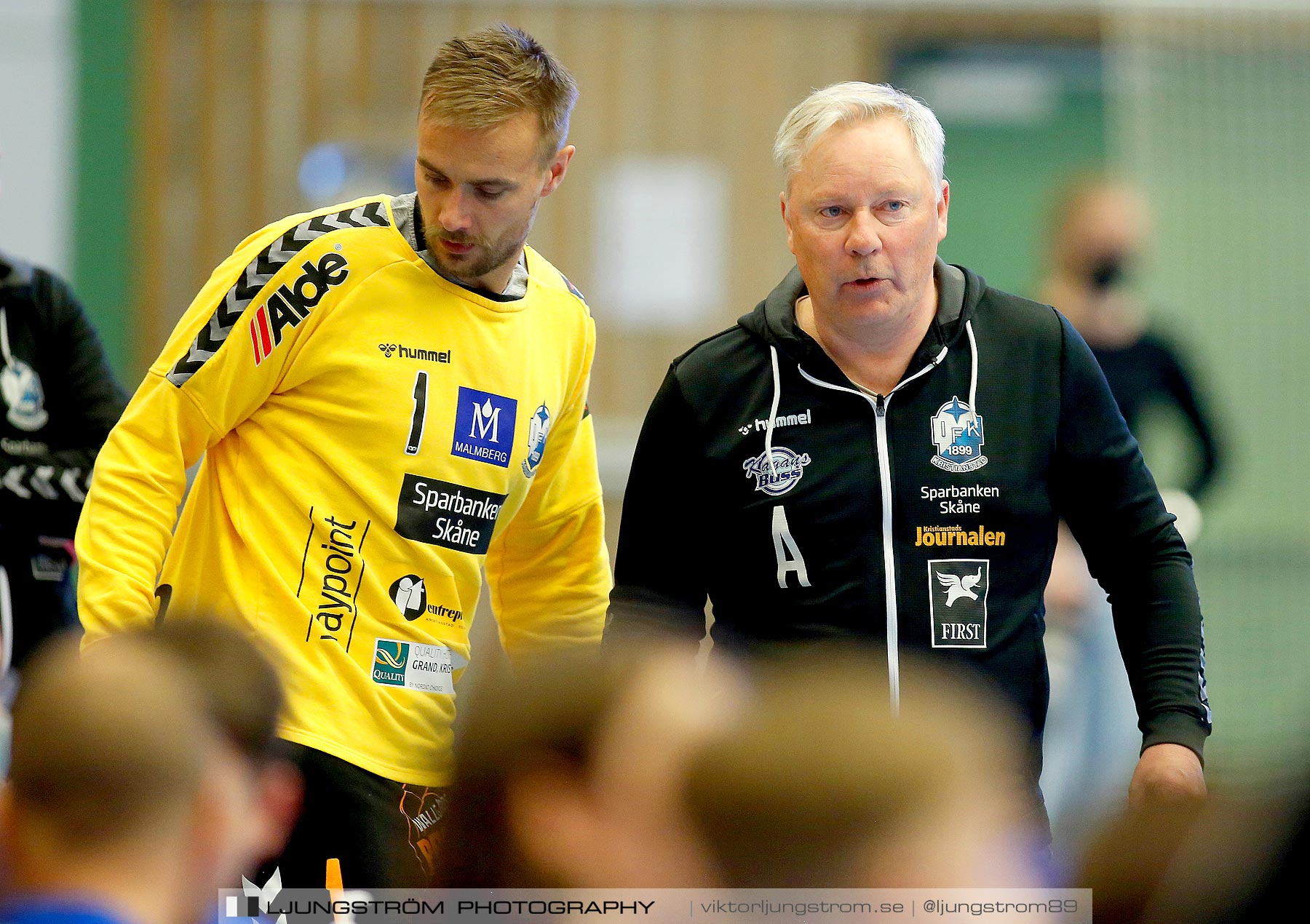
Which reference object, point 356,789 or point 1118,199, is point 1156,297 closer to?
point 1118,199

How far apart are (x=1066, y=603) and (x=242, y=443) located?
3179 millimetres

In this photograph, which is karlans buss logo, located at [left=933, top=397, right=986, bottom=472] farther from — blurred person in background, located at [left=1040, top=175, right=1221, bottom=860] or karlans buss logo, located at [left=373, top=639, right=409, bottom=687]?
blurred person in background, located at [left=1040, top=175, right=1221, bottom=860]

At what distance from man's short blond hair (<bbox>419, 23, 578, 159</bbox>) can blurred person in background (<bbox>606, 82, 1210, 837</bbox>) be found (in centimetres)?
44

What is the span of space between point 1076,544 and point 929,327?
2540 mm

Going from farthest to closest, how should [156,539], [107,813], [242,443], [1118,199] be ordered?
[1118,199]
[242,443]
[156,539]
[107,813]

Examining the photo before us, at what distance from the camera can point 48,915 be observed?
1.41 meters

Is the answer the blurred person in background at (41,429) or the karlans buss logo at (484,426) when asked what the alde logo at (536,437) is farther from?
the blurred person in background at (41,429)

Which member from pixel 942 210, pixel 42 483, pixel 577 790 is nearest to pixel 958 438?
pixel 942 210

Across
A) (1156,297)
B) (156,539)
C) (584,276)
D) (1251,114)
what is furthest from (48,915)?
(1251,114)

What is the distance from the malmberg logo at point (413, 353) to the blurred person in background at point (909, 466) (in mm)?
458

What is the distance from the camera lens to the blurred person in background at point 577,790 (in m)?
1.25

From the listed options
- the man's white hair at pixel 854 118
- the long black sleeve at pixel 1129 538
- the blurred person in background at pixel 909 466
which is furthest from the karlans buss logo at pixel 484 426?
the long black sleeve at pixel 1129 538

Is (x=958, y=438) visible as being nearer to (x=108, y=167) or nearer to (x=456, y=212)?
(x=456, y=212)

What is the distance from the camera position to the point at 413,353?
2.81 m
